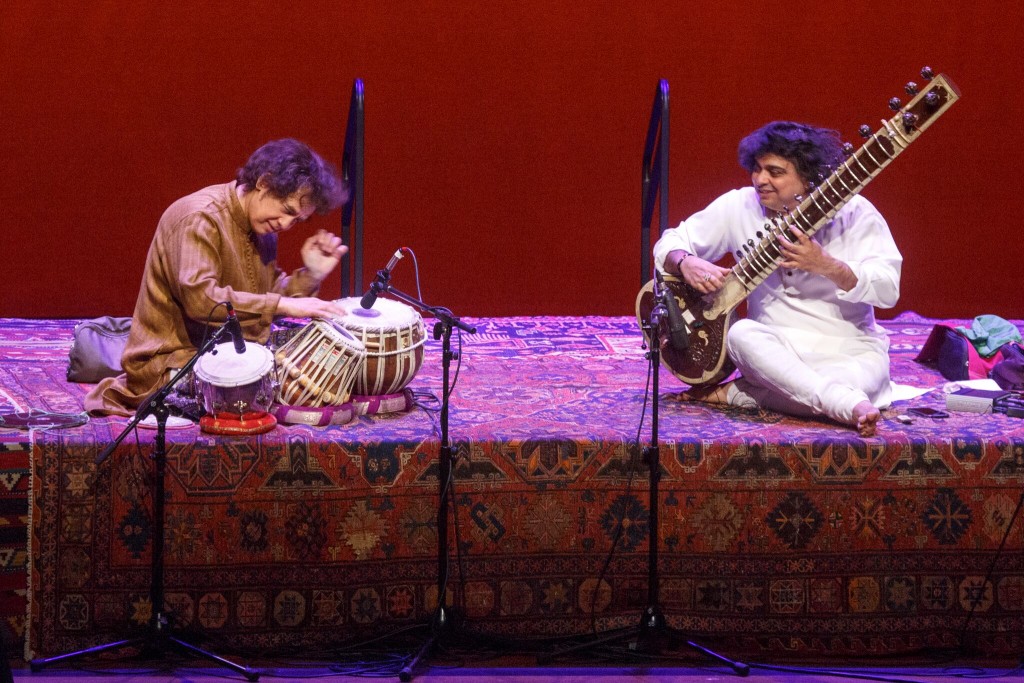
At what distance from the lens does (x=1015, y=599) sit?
12.6 feet

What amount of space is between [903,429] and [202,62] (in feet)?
12.6

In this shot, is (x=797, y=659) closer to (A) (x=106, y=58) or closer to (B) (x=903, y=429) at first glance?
(B) (x=903, y=429)

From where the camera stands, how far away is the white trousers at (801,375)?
4137mm

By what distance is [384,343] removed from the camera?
417 centimetres

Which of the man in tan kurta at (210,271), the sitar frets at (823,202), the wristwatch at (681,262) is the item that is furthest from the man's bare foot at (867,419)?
the man in tan kurta at (210,271)

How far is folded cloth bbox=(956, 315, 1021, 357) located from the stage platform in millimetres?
1281

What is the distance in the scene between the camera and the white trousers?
13.6ft

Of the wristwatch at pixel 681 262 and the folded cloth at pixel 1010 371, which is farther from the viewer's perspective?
the folded cloth at pixel 1010 371

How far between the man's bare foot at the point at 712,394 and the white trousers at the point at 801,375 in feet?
0.07

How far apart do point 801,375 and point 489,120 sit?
2816mm

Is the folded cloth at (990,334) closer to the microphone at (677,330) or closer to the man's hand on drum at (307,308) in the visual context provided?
the microphone at (677,330)

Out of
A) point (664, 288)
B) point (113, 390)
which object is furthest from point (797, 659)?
point (113, 390)

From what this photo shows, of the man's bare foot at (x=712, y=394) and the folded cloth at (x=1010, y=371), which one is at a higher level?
the folded cloth at (x=1010, y=371)

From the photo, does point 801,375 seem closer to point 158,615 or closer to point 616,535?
point 616,535
